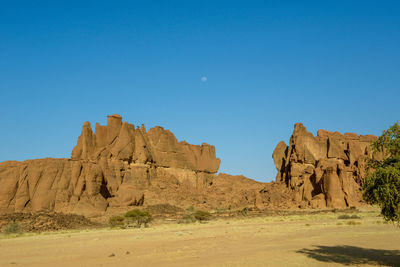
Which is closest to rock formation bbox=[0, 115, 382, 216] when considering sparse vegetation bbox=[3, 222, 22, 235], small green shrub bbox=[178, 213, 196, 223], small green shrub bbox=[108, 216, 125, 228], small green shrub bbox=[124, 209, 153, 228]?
small green shrub bbox=[124, 209, 153, 228]

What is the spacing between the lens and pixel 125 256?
17.5 metres

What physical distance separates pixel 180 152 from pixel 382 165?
81.6 m

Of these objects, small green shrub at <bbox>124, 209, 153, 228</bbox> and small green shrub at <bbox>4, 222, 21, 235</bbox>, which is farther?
small green shrub at <bbox>124, 209, 153, 228</bbox>

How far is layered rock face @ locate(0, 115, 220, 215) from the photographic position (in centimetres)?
5491

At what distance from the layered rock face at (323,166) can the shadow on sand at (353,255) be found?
135ft

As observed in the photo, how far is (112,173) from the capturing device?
68750mm

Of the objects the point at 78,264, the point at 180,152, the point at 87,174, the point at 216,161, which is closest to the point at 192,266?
the point at 78,264

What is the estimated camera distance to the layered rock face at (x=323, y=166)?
2638 inches

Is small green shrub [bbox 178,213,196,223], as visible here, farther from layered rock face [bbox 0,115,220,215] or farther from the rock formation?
layered rock face [bbox 0,115,220,215]

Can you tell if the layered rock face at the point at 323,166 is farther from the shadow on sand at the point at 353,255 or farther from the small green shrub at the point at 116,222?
the shadow on sand at the point at 353,255

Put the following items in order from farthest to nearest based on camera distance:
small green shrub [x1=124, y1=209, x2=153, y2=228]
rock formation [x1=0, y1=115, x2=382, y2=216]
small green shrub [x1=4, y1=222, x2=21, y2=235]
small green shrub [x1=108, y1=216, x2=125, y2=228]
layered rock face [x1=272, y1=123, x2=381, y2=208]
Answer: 1. layered rock face [x1=272, y1=123, x2=381, y2=208]
2. rock formation [x1=0, y1=115, x2=382, y2=216]
3. small green shrub [x1=124, y1=209, x2=153, y2=228]
4. small green shrub [x1=108, y1=216, x2=125, y2=228]
5. small green shrub [x1=4, y1=222, x2=21, y2=235]

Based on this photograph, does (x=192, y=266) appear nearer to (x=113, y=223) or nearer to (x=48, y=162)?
(x=113, y=223)

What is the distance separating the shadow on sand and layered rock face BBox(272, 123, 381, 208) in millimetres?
41225

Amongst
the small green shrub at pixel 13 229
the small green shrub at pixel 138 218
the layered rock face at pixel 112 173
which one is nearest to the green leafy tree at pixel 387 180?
the small green shrub at pixel 138 218
